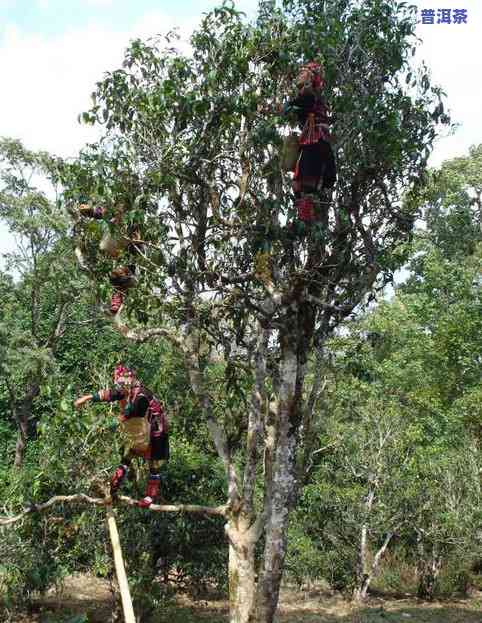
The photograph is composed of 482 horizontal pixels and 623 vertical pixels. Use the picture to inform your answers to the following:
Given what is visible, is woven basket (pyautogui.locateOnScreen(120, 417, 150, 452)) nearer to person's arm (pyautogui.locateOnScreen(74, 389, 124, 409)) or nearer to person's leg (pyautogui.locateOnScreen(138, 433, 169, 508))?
person's leg (pyautogui.locateOnScreen(138, 433, 169, 508))

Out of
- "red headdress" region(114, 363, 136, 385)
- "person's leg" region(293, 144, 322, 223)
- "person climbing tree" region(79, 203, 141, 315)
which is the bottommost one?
"red headdress" region(114, 363, 136, 385)

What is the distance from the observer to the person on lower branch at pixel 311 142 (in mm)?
6812

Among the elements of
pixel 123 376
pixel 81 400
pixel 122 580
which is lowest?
pixel 122 580

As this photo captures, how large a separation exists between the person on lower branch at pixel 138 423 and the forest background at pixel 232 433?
0.36 meters

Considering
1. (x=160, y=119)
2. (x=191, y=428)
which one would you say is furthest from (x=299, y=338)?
(x=191, y=428)

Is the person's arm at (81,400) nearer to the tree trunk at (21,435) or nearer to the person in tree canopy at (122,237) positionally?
the person in tree canopy at (122,237)

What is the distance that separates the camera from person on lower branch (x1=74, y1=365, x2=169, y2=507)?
7371mm

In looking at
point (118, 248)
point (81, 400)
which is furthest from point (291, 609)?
point (118, 248)

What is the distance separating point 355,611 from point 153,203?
9.45 metres

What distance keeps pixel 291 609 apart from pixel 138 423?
8027 mm

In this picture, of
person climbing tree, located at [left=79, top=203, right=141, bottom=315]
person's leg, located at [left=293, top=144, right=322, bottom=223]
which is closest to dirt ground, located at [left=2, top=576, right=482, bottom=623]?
person climbing tree, located at [left=79, top=203, right=141, bottom=315]

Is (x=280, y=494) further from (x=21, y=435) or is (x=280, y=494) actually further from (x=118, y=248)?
(x=21, y=435)

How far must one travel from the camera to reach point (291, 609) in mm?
13750

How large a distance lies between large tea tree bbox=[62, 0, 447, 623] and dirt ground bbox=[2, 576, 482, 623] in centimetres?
521
